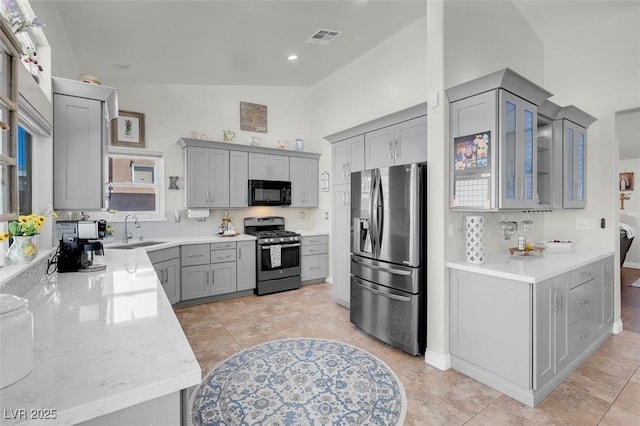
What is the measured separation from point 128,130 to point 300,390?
163 inches

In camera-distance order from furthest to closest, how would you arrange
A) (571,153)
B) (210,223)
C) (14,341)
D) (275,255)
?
(210,223) < (275,255) < (571,153) < (14,341)

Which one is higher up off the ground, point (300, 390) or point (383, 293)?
point (383, 293)

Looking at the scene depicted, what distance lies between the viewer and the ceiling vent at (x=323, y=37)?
12.4 ft

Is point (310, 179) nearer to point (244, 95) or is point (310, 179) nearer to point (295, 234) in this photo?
point (295, 234)

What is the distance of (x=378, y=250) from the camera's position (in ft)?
10.2

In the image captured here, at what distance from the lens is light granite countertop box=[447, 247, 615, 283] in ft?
7.30

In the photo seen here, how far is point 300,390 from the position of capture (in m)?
2.31

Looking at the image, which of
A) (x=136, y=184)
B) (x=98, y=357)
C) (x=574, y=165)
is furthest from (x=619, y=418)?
(x=136, y=184)

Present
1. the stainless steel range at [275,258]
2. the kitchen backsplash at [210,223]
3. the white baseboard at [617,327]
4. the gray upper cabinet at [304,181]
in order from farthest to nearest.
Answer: the gray upper cabinet at [304,181], the stainless steel range at [275,258], the kitchen backsplash at [210,223], the white baseboard at [617,327]

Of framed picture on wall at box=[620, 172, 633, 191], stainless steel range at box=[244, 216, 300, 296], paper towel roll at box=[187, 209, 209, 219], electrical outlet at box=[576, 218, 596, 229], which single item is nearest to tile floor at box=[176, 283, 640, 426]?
stainless steel range at box=[244, 216, 300, 296]

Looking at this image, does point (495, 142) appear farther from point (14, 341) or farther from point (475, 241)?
point (14, 341)

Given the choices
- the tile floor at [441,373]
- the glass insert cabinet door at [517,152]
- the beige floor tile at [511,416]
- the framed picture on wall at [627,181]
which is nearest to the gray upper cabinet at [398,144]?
the glass insert cabinet door at [517,152]

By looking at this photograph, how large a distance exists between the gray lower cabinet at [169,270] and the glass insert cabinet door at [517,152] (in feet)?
12.3

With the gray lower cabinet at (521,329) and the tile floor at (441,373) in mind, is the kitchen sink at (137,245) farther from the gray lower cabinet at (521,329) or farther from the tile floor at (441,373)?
the gray lower cabinet at (521,329)
